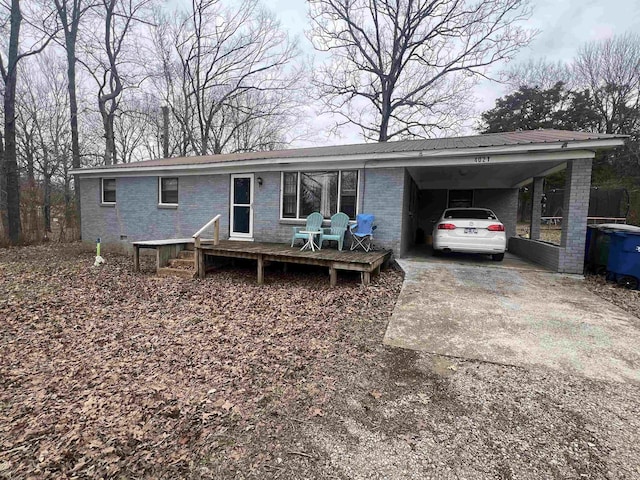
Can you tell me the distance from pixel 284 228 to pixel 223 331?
14.9 ft

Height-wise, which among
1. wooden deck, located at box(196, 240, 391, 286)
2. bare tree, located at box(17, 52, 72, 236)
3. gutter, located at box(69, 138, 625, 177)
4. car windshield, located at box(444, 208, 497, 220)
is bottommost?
wooden deck, located at box(196, 240, 391, 286)

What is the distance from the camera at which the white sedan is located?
265 inches

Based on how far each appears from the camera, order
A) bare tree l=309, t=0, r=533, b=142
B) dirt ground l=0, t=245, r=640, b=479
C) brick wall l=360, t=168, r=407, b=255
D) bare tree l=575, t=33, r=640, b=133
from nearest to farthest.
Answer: dirt ground l=0, t=245, r=640, b=479
brick wall l=360, t=168, r=407, b=255
bare tree l=309, t=0, r=533, b=142
bare tree l=575, t=33, r=640, b=133

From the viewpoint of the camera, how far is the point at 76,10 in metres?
13.2

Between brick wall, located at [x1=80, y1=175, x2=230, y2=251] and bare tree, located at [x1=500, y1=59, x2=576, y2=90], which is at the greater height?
bare tree, located at [x1=500, y1=59, x2=576, y2=90]

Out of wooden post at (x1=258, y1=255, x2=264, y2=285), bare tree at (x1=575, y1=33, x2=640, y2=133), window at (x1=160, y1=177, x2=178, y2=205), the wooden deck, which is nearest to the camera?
the wooden deck

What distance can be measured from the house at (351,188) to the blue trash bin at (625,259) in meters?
0.45

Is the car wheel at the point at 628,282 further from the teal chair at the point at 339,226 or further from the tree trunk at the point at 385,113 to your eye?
the tree trunk at the point at 385,113

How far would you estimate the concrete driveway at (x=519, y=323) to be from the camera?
2996 millimetres

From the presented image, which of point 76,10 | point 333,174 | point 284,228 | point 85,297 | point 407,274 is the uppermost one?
point 76,10

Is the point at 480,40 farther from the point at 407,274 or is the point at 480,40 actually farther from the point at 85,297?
the point at 85,297

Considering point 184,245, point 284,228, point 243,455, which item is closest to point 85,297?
point 184,245

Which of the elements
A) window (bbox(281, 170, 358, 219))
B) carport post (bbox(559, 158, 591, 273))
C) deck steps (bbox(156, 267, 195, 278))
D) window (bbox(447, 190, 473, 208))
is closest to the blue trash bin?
carport post (bbox(559, 158, 591, 273))

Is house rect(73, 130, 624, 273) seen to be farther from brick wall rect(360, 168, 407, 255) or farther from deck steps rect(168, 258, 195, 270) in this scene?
deck steps rect(168, 258, 195, 270)
